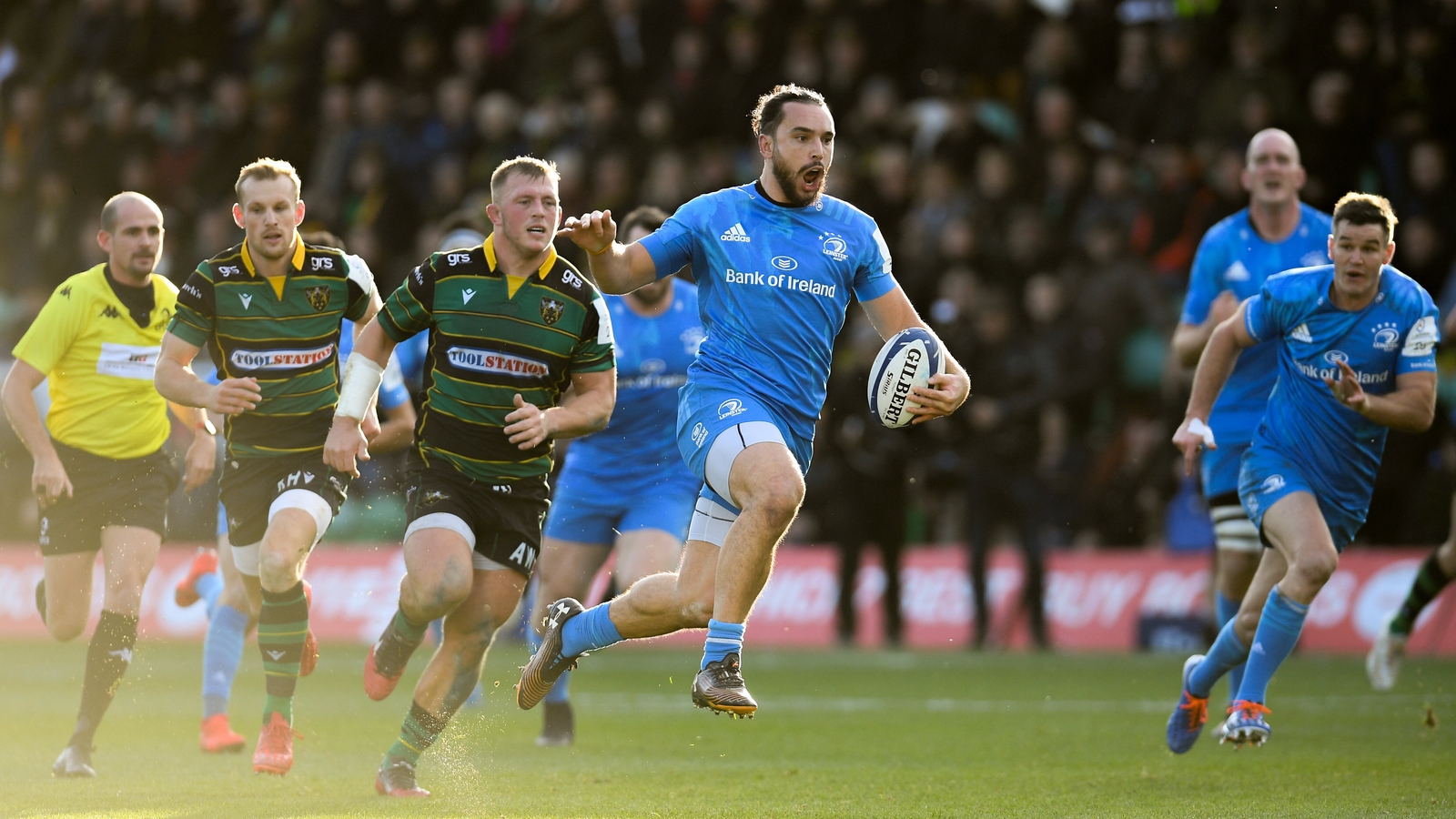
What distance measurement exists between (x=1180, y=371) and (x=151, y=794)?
946 cm

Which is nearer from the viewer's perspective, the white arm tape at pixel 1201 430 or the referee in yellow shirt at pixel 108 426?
the white arm tape at pixel 1201 430

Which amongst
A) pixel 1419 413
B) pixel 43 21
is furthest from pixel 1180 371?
pixel 43 21

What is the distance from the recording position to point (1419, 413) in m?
8.13

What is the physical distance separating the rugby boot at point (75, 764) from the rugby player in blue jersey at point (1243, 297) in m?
5.79

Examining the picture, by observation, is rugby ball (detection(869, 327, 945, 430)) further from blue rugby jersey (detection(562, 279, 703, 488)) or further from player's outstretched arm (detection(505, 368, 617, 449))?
blue rugby jersey (detection(562, 279, 703, 488))

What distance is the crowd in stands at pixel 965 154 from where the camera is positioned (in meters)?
15.3

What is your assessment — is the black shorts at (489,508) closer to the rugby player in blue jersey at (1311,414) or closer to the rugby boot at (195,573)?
the rugby boot at (195,573)

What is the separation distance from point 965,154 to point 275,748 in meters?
10.8

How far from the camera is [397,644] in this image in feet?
26.0

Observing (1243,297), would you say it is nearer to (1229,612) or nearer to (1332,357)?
(1332,357)

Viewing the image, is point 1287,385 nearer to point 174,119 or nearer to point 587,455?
point 587,455

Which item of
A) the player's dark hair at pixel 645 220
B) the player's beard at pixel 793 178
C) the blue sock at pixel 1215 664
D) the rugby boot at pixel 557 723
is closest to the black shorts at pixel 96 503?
the rugby boot at pixel 557 723

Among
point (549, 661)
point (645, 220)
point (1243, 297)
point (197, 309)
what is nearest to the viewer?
point (549, 661)

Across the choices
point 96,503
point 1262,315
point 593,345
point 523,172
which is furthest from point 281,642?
point 1262,315
